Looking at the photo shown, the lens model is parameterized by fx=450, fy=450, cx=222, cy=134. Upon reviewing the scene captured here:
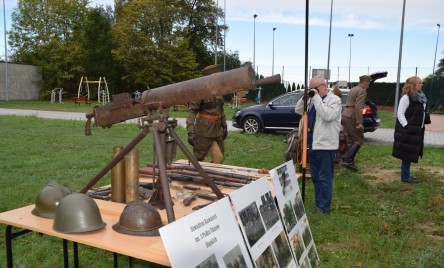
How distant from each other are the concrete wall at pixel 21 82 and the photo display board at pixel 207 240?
38.2 m

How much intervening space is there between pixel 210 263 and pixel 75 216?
0.83m

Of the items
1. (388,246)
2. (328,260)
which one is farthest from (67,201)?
(388,246)

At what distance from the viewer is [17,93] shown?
3753 centimetres

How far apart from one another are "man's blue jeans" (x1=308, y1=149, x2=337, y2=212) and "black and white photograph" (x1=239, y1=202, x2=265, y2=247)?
109 inches

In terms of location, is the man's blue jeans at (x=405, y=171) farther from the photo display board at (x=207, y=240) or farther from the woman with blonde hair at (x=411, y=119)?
the photo display board at (x=207, y=240)

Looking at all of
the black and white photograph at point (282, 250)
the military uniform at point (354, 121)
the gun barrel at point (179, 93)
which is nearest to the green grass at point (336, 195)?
the military uniform at point (354, 121)

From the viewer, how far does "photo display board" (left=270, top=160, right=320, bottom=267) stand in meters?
2.88

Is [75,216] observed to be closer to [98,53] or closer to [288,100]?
[288,100]

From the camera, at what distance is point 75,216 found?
225cm

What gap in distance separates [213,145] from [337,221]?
1867 mm

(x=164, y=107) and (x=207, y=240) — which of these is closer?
(x=207, y=240)

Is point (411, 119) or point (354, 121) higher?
point (411, 119)

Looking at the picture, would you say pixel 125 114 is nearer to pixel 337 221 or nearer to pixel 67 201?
pixel 67 201

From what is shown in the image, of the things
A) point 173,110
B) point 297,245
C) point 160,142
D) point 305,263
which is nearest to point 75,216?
point 160,142
